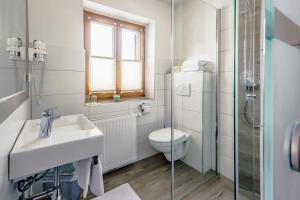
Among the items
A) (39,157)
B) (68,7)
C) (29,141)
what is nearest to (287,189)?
(39,157)

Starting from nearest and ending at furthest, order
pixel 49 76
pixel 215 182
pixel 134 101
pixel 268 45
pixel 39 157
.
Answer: pixel 268 45
pixel 39 157
pixel 49 76
pixel 215 182
pixel 134 101

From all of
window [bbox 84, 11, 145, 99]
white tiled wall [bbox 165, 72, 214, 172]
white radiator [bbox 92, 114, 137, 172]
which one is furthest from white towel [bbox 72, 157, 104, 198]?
white tiled wall [bbox 165, 72, 214, 172]

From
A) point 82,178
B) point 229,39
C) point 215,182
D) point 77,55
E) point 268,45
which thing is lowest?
point 215,182

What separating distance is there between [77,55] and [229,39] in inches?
65.1

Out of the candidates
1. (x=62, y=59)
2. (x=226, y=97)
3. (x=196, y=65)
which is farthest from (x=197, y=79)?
(x=62, y=59)

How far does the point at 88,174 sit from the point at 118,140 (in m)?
1.06

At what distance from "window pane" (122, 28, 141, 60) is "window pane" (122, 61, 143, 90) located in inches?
4.0

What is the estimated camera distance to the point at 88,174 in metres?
0.95

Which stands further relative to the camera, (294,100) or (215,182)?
(215,182)

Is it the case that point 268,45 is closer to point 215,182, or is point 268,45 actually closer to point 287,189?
point 287,189

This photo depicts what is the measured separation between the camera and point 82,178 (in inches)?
37.8

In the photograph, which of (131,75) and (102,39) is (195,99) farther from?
(102,39)

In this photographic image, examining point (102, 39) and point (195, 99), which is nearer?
point (195, 99)

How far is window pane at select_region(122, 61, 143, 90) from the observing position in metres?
2.42
